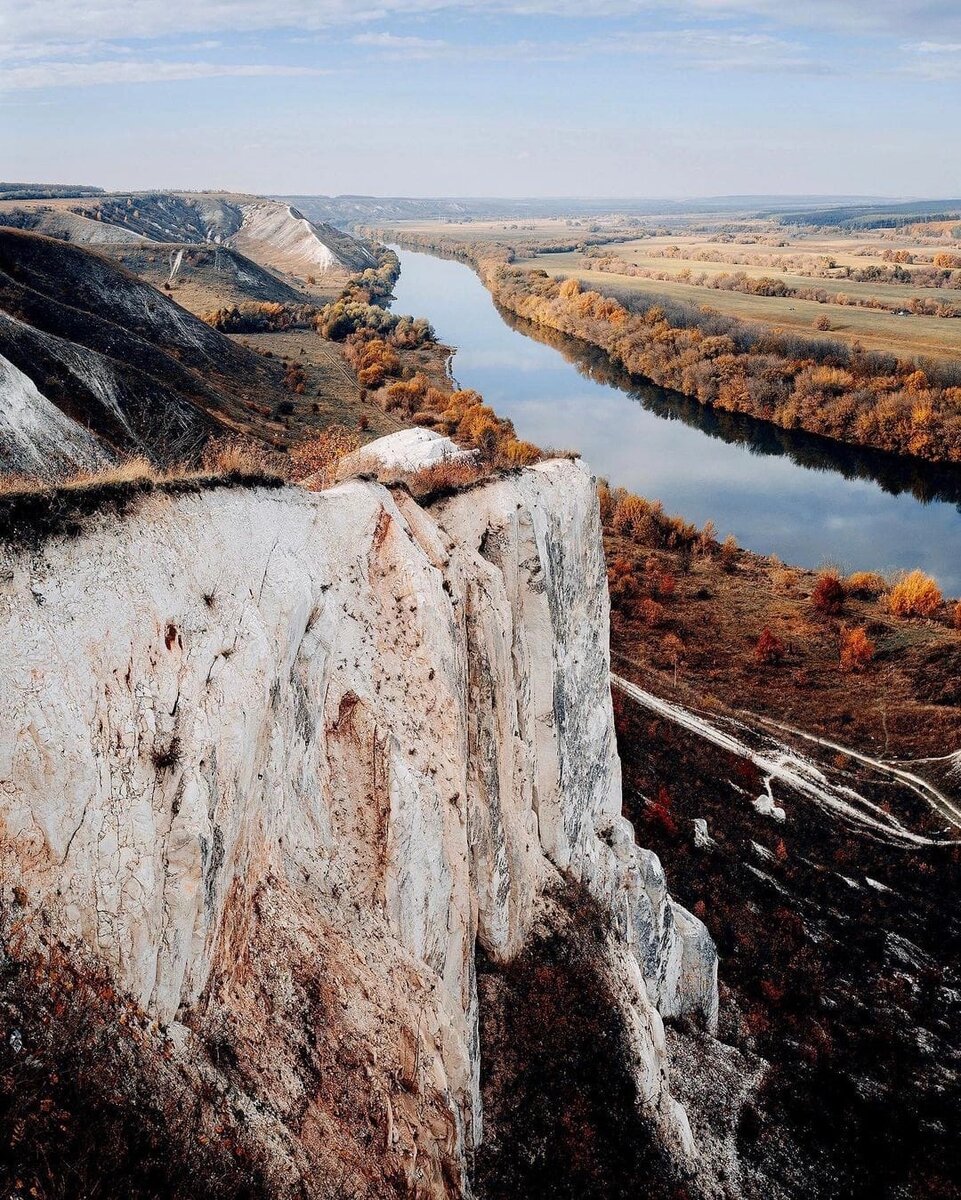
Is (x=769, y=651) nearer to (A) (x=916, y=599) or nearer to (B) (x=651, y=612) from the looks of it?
(B) (x=651, y=612)

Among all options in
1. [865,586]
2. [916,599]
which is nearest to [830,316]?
[865,586]

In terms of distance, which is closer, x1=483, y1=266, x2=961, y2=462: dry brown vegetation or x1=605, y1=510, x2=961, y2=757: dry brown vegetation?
x1=605, y1=510, x2=961, y2=757: dry brown vegetation

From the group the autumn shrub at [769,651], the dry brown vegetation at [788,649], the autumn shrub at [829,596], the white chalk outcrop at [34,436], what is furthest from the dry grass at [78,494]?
the autumn shrub at [829,596]

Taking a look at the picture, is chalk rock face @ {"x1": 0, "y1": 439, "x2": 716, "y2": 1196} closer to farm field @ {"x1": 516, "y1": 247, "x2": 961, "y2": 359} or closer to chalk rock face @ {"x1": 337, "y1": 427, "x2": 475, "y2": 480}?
chalk rock face @ {"x1": 337, "y1": 427, "x2": 475, "y2": 480}

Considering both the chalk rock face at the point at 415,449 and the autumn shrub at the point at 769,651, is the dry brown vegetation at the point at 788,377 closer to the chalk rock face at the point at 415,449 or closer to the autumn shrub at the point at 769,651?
the autumn shrub at the point at 769,651

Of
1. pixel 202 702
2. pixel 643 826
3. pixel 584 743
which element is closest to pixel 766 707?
pixel 643 826

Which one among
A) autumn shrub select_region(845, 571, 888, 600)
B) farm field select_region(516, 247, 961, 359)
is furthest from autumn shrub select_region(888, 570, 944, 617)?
farm field select_region(516, 247, 961, 359)
